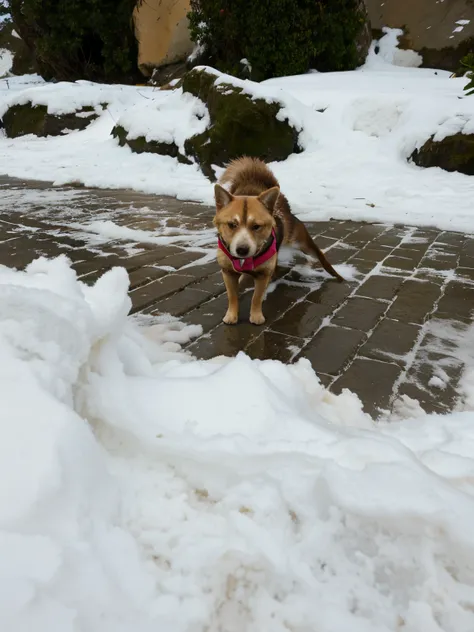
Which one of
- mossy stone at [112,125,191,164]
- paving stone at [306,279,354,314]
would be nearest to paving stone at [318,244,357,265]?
paving stone at [306,279,354,314]

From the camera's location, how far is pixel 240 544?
1215mm

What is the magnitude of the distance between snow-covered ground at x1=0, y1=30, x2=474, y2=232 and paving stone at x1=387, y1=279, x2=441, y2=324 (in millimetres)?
2389

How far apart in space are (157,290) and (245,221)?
1103 millimetres

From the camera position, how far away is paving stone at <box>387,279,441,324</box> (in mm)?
3287

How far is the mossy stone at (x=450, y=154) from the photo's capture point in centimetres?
725

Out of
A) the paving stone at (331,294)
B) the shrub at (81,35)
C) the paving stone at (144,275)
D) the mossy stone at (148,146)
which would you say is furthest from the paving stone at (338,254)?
the shrub at (81,35)

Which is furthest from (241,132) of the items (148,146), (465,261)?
(465,261)

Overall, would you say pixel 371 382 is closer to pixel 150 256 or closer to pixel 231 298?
pixel 231 298

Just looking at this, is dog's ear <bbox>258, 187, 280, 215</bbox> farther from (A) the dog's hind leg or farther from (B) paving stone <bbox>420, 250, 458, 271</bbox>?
(B) paving stone <bbox>420, 250, 458, 271</bbox>

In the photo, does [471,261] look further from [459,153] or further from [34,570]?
[34,570]

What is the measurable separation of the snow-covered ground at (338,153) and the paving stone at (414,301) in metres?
2.39

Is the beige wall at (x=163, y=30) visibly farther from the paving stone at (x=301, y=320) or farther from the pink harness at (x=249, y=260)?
the paving stone at (x=301, y=320)

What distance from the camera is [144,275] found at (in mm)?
4043

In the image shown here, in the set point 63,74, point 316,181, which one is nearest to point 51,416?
point 316,181
